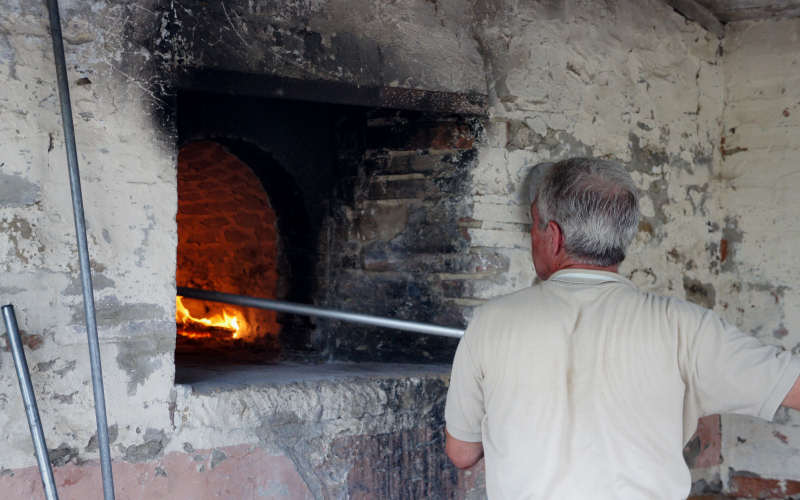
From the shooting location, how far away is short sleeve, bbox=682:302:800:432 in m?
1.55

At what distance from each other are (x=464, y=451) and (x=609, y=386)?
1.38 feet

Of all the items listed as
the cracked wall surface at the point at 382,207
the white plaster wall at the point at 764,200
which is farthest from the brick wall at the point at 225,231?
the white plaster wall at the point at 764,200

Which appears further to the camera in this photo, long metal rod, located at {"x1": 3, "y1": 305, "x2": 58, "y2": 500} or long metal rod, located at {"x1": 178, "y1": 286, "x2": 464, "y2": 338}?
long metal rod, located at {"x1": 178, "y1": 286, "x2": 464, "y2": 338}

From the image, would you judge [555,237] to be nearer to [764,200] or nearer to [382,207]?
[382,207]

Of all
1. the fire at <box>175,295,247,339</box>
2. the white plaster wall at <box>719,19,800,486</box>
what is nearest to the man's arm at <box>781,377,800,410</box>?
the white plaster wall at <box>719,19,800,486</box>

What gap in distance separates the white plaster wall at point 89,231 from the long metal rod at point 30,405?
0.35 ft

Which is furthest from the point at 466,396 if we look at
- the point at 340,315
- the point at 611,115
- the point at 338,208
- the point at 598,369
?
the point at 611,115

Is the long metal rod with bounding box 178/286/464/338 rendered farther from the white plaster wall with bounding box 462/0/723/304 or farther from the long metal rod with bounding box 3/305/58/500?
the long metal rod with bounding box 3/305/58/500

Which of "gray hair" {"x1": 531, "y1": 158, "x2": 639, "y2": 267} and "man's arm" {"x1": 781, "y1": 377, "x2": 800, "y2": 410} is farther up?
"gray hair" {"x1": 531, "y1": 158, "x2": 639, "y2": 267}

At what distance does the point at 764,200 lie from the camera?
11.8 feet

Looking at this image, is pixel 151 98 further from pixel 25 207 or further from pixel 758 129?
pixel 758 129

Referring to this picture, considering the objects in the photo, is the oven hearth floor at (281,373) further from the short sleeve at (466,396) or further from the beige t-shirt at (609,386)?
the beige t-shirt at (609,386)

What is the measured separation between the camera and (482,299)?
2.90 meters

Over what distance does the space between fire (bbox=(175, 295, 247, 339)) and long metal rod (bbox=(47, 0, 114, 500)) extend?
1636 millimetres
